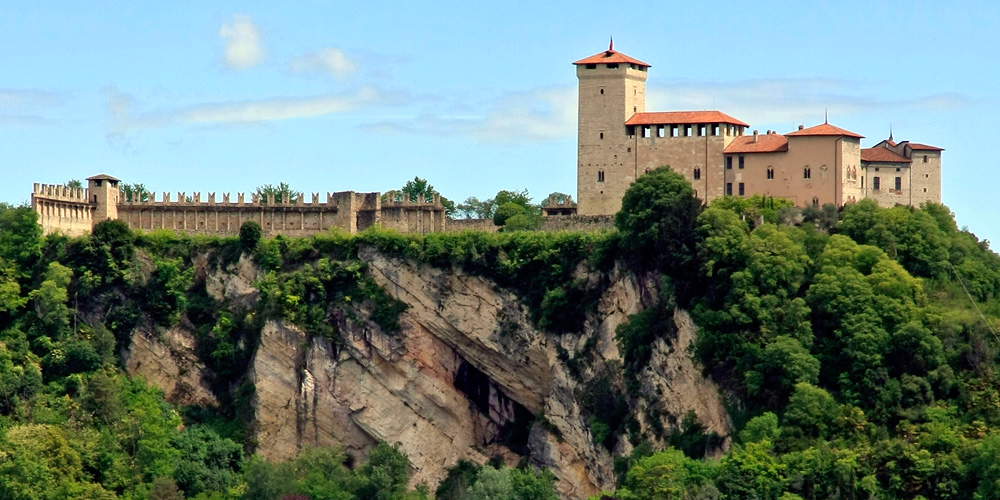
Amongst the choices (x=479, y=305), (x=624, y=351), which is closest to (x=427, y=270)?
(x=479, y=305)

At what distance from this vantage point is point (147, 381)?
112 meters

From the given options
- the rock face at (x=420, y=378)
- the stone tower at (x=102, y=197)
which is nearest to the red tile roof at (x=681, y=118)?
→ the rock face at (x=420, y=378)

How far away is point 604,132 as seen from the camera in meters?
113

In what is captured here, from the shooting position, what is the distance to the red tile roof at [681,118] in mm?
112000

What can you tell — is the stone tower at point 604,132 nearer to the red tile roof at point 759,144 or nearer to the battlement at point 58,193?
the red tile roof at point 759,144

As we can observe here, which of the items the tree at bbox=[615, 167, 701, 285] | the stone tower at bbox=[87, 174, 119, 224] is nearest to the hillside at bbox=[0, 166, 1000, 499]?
the tree at bbox=[615, 167, 701, 285]

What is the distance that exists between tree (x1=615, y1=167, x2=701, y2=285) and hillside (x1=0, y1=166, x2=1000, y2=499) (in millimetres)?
85

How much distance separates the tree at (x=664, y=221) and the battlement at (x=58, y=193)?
24671 mm

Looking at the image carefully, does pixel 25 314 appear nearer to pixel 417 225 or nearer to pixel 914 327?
pixel 417 225

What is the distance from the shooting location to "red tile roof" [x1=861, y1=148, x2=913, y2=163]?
111m

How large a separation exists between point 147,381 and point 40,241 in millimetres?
7590

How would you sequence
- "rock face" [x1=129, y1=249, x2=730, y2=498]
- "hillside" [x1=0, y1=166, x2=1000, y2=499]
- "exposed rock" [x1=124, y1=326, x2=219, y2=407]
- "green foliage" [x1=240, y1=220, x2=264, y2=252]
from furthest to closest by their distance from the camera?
"green foliage" [x1=240, y1=220, x2=264, y2=252] < "exposed rock" [x1=124, y1=326, x2=219, y2=407] < "rock face" [x1=129, y1=249, x2=730, y2=498] < "hillside" [x1=0, y1=166, x2=1000, y2=499]

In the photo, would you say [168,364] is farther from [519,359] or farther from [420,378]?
[519,359]

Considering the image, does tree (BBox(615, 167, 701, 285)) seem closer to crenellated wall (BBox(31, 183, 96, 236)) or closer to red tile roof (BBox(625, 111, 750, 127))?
red tile roof (BBox(625, 111, 750, 127))
